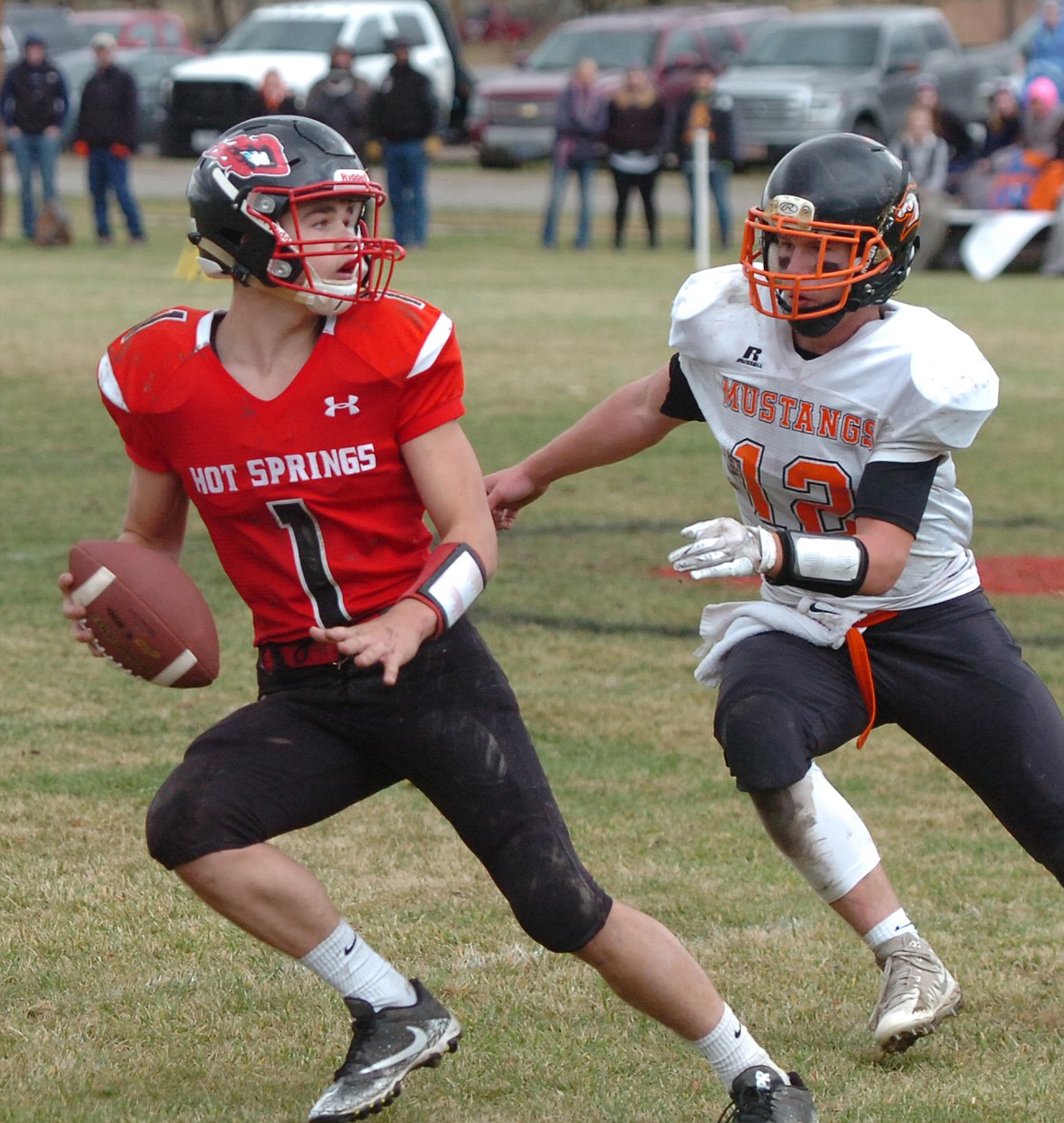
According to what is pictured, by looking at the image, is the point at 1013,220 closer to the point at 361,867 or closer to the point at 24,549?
the point at 24,549

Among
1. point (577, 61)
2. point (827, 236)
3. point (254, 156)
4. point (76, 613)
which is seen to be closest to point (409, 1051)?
point (76, 613)

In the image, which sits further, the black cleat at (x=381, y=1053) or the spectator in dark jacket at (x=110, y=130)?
the spectator in dark jacket at (x=110, y=130)

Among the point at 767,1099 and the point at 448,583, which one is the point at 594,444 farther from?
the point at 767,1099

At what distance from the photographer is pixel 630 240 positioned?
22.4m

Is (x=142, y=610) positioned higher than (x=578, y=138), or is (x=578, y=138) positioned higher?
(x=142, y=610)

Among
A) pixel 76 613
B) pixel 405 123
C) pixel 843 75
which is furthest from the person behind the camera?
pixel 843 75

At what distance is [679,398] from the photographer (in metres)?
4.06

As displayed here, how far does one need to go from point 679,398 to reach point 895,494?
599mm

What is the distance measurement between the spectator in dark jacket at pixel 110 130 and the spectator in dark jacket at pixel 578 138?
4.51m

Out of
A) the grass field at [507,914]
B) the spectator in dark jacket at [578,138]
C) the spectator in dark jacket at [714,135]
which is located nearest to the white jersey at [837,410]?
the grass field at [507,914]

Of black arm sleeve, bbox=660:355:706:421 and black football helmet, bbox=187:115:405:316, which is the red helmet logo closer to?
black football helmet, bbox=187:115:405:316

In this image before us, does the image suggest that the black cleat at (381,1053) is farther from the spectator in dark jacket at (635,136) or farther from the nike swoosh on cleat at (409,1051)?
the spectator in dark jacket at (635,136)

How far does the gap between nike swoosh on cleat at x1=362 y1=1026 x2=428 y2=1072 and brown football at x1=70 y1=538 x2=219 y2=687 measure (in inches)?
31.0

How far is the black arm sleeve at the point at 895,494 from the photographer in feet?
12.0
